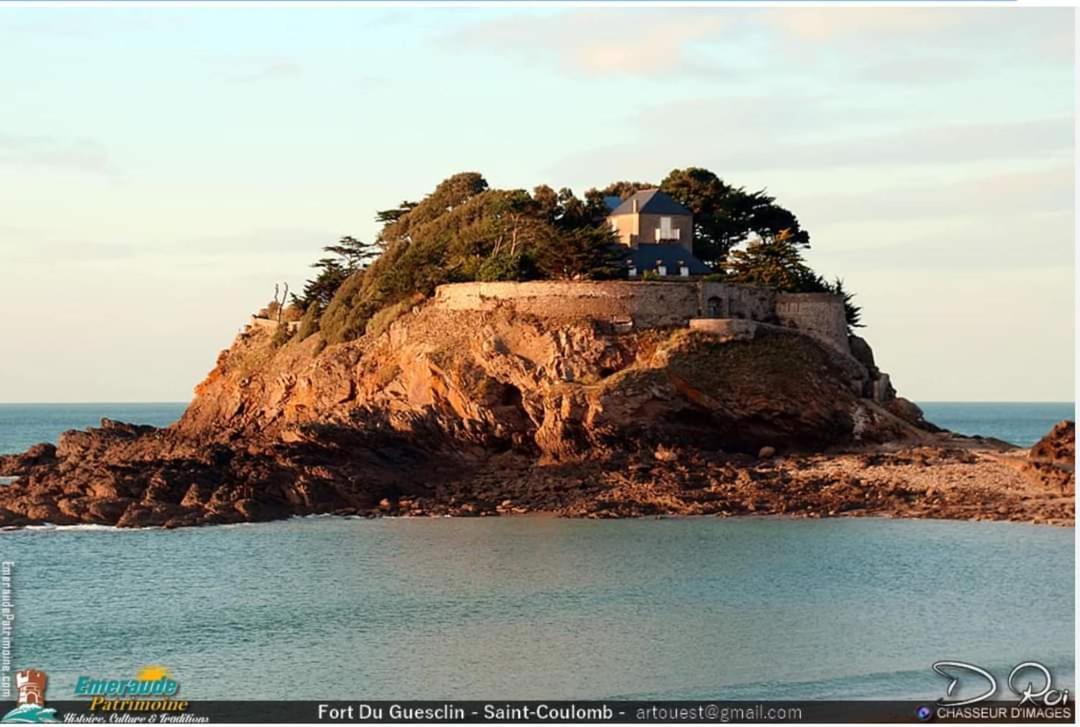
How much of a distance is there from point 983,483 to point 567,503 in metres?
9.04

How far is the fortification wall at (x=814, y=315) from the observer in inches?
1761

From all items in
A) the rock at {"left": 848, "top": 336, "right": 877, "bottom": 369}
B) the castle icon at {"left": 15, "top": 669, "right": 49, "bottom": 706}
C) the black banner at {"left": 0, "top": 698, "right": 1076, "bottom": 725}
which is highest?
the rock at {"left": 848, "top": 336, "right": 877, "bottom": 369}

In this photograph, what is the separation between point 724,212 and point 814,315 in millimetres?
8082

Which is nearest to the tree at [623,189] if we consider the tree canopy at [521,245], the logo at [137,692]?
the tree canopy at [521,245]

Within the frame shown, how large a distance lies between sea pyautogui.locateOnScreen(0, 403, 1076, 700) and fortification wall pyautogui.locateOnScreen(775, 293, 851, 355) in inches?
341

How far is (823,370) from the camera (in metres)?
43.0

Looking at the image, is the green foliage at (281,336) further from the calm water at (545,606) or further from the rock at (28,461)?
the calm water at (545,606)

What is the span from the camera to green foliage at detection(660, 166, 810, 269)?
171 ft

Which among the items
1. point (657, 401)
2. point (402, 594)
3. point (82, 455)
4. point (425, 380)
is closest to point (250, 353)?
point (82, 455)

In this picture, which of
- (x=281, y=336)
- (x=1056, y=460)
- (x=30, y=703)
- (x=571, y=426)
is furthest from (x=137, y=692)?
(x=281, y=336)

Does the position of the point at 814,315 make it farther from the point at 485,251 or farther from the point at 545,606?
the point at 545,606

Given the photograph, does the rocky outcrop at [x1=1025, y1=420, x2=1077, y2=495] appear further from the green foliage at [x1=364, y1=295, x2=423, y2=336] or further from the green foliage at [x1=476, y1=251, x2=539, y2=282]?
the green foliage at [x1=364, y1=295, x2=423, y2=336]

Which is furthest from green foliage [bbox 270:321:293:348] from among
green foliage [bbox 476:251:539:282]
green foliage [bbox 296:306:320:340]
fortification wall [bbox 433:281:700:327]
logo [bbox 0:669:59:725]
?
logo [bbox 0:669:59:725]
